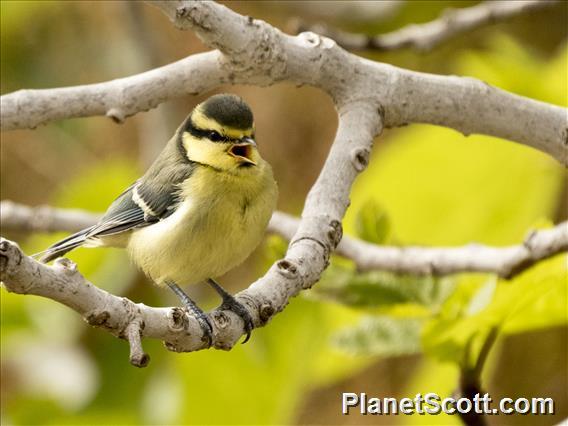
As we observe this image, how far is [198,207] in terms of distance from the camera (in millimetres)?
1228

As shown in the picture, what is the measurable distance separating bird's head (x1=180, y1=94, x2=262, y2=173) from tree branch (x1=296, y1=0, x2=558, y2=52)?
0.26 meters

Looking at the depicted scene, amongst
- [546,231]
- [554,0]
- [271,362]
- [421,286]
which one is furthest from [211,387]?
[554,0]

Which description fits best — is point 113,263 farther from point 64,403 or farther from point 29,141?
point 29,141

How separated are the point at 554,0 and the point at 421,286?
0.54m

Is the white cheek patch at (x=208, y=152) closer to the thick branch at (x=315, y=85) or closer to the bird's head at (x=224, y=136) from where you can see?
the bird's head at (x=224, y=136)

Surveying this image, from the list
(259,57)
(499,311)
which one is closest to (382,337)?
(499,311)

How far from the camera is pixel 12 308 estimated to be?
79.2 inches

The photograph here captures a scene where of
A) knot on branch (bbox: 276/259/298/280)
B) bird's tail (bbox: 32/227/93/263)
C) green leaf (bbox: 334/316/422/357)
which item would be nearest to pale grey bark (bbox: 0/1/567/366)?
knot on branch (bbox: 276/259/298/280)

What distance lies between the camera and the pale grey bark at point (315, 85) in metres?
0.98

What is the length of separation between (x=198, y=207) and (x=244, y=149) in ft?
0.47

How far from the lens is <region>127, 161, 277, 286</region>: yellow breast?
121cm

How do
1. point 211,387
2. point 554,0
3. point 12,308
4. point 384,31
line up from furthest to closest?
point 384,31, point 12,308, point 211,387, point 554,0

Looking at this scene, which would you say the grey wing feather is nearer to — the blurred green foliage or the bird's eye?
the bird's eye

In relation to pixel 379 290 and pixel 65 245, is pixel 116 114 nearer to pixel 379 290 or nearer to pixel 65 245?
pixel 65 245
